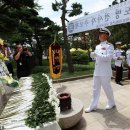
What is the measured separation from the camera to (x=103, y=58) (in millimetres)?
4531

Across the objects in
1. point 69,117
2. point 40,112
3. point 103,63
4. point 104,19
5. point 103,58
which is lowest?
point 69,117

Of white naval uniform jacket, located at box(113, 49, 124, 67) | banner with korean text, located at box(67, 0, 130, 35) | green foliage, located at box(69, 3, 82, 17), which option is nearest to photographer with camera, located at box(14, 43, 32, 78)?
white naval uniform jacket, located at box(113, 49, 124, 67)

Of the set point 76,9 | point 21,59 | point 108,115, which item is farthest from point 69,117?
point 76,9

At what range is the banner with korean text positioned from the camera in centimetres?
705

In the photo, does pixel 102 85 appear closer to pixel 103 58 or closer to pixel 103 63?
pixel 103 63

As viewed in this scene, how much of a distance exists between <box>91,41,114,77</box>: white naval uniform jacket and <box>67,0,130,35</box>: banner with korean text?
2.72 meters

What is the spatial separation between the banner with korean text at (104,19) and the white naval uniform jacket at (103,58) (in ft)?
8.92

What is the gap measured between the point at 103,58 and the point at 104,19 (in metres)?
3.82

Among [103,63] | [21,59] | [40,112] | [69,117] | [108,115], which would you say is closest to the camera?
[40,112]

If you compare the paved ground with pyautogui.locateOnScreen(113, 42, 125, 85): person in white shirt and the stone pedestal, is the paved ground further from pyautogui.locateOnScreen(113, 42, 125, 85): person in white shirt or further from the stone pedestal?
pyautogui.locateOnScreen(113, 42, 125, 85): person in white shirt

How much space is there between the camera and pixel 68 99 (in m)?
4.05

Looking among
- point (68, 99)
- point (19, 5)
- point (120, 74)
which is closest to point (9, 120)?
point (68, 99)

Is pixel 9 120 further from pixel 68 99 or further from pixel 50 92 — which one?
pixel 68 99

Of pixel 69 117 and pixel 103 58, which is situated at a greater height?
pixel 103 58
